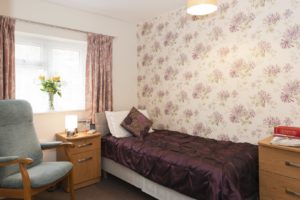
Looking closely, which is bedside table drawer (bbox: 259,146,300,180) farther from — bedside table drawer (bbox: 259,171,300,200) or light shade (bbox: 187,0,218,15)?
light shade (bbox: 187,0,218,15)

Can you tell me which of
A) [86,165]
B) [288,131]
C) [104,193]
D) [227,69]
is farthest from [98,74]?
[288,131]

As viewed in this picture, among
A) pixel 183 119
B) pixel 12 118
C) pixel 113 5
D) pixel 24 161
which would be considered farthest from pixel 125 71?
pixel 24 161

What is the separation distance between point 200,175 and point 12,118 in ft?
6.54

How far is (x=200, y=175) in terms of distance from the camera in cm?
182

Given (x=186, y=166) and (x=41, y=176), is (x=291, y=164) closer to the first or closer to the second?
(x=186, y=166)

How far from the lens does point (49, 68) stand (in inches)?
124

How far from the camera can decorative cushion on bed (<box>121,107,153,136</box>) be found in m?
3.05

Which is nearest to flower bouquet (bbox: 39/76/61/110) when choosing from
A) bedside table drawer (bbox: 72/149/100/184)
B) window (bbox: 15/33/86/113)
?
window (bbox: 15/33/86/113)

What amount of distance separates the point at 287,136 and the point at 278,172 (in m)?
0.40

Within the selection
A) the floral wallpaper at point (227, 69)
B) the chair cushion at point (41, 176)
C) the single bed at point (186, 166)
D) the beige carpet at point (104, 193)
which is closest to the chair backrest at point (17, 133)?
the chair cushion at point (41, 176)

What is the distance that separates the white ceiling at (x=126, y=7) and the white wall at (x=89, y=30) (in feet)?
0.40

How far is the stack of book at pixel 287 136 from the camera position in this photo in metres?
1.79

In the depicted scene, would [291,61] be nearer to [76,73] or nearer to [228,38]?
[228,38]

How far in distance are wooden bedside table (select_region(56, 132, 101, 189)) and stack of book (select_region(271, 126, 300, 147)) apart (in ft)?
6.98
